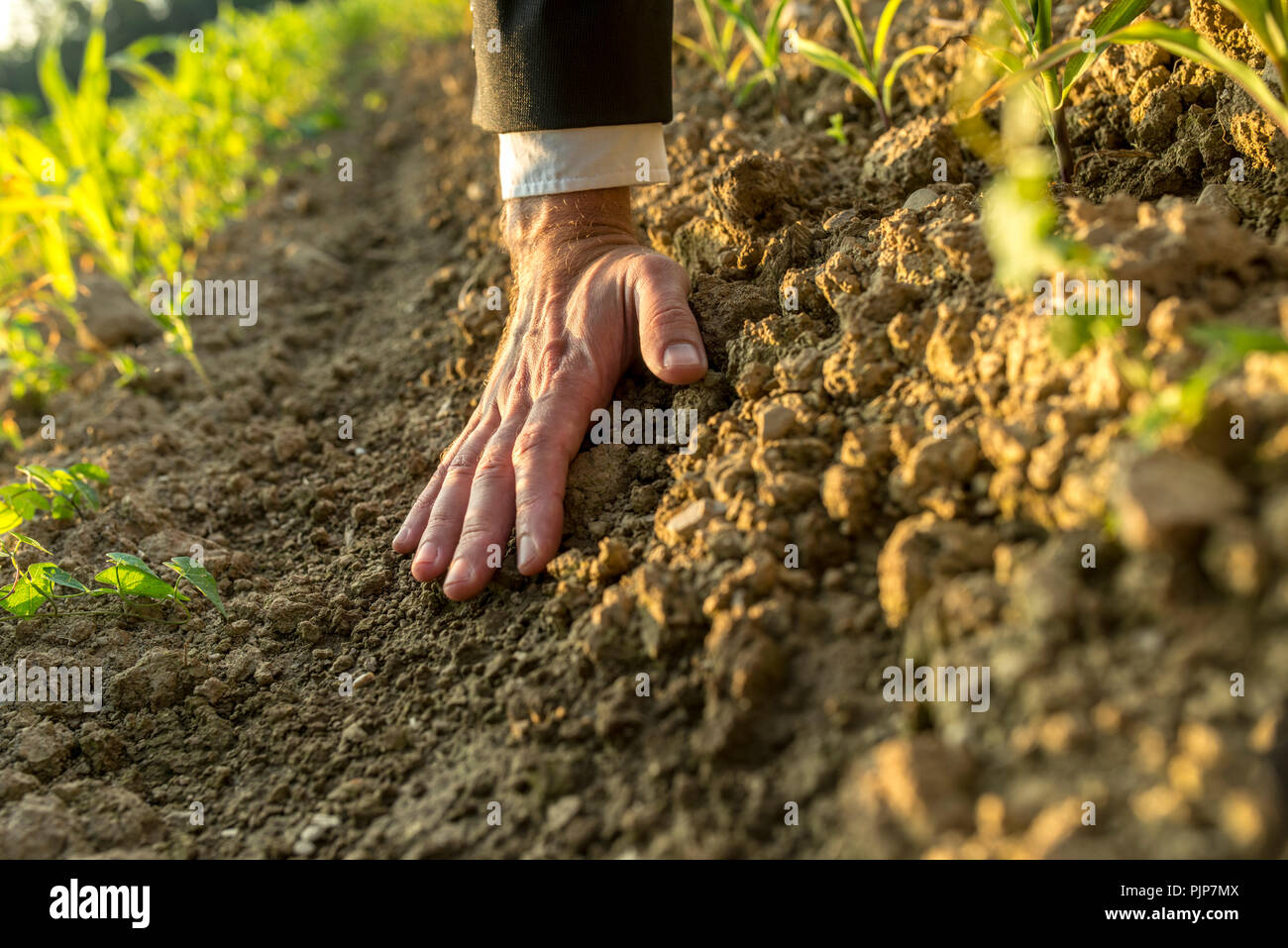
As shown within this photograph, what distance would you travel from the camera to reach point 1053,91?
130 centimetres

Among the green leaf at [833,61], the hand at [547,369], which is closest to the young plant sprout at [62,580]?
the hand at [547,369]

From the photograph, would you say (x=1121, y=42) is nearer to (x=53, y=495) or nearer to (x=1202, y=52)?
(x=1202, y=52)

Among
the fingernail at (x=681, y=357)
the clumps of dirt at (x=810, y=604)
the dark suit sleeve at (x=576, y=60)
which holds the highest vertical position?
the dark suit sleeve at (x=576, y=60)

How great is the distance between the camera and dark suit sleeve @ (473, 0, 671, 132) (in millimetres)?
1540

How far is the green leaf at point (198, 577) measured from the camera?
1400 millimetres

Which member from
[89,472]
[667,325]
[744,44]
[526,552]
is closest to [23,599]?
[89,472]

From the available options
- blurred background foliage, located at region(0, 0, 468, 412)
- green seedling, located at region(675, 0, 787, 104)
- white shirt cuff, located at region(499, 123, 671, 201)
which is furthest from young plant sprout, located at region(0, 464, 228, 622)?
green seedling, located at region(675, 0, 787, 104)

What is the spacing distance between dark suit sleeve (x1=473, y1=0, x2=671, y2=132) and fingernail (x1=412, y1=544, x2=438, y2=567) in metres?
0.80

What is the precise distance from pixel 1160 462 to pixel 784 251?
32.2 inches

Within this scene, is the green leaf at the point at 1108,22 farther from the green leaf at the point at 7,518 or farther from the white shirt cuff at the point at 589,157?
the green leaf at the point at 7,518

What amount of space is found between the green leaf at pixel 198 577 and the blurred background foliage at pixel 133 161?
92 cm

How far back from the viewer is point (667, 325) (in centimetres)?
137
